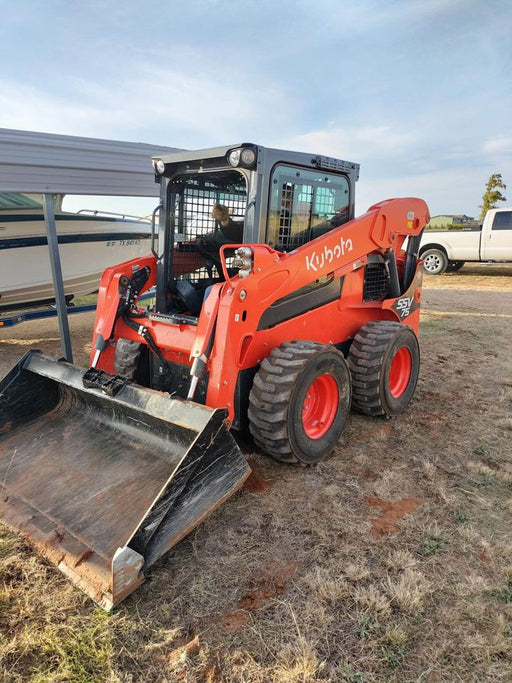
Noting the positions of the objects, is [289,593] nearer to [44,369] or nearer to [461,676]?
[461,676]

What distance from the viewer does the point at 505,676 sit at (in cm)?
177

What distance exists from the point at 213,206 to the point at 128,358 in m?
1.47

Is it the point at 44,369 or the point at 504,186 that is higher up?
the point at 504,186

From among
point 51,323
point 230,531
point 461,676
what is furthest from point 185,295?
point 51,323

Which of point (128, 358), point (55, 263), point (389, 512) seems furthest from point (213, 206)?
point (389, 512)

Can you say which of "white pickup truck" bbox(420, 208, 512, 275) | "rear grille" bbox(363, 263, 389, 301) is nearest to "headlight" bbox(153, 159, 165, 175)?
"rear grille" bbox(363, 263, 389, 301)

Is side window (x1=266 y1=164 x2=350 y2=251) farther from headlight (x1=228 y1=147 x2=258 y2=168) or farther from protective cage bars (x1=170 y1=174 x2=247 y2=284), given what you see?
protective cage bars (x1=170 y1=174 x2=247 y2=284)

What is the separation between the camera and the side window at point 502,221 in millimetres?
13047

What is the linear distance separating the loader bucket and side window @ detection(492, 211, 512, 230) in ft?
43.8

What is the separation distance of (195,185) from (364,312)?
1.89 m

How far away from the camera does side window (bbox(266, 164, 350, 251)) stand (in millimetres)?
3354

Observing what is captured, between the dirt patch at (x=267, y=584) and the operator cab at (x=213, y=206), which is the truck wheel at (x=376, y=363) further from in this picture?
the dirt patch at (x=267, y=584)

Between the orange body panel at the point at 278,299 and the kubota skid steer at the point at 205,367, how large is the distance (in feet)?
0.05

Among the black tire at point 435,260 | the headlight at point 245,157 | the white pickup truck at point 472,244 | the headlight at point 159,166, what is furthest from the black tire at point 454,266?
the headlight at point 245,157
